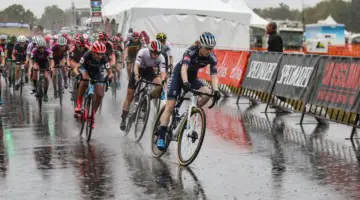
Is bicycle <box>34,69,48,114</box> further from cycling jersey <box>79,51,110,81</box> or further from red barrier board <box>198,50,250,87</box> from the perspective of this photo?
red barrier board <box>198,50,250,87</box>

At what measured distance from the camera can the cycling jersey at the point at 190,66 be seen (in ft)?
33.1

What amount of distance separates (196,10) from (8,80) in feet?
60.2

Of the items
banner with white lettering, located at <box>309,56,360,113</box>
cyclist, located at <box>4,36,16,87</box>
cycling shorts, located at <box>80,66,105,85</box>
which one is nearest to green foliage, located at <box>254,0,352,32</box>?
cyclist, located at <box>4,36,16,87</box>

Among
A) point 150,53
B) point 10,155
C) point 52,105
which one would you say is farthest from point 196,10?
point 10,155

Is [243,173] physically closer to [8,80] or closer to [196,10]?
[8,80]

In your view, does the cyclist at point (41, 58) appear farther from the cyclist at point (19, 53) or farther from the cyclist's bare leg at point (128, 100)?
the cyclist's bare leg at point (128, 100)

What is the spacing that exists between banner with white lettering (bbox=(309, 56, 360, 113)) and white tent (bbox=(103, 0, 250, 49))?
29.0 m

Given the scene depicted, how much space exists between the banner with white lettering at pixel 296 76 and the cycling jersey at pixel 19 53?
9764 mm

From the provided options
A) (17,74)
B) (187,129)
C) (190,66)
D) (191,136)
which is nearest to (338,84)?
(190,66)

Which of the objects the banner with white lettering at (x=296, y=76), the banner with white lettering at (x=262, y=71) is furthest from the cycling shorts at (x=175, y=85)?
the banner with white lettering at (x=262, y=71)

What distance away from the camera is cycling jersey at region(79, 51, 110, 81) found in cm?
1304

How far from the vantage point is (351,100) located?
12812mm

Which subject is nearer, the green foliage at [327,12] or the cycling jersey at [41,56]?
the cycling jersey at [41,56]

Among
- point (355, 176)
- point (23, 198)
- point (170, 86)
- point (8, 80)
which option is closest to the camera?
point (23, 198)
